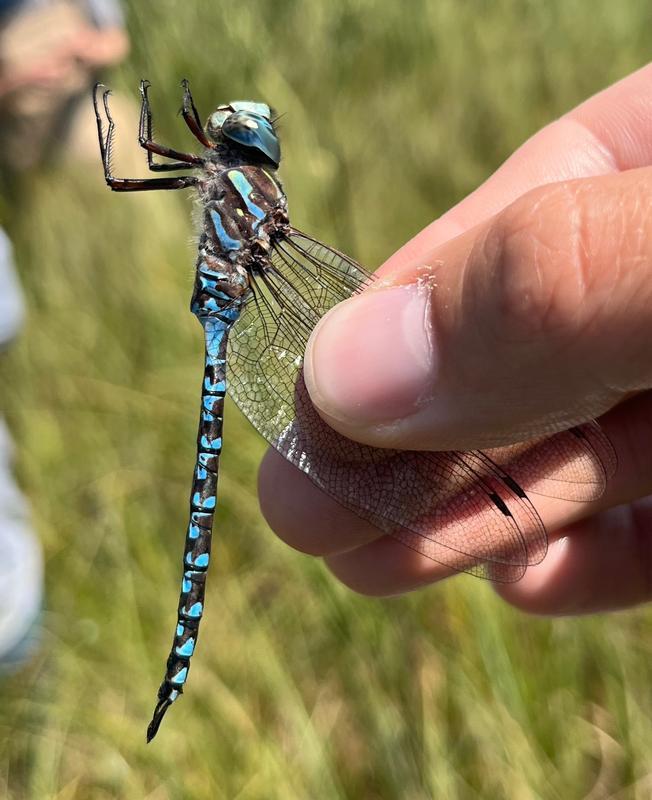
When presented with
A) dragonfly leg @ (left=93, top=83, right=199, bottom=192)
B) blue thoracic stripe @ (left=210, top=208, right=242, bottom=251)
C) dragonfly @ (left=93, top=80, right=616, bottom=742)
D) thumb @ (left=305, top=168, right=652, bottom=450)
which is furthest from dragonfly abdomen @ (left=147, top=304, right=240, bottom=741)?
thumb @ (left=305, top=168, right=652, bottom=450)

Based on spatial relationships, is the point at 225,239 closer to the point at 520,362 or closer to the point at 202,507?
the point at 202,507

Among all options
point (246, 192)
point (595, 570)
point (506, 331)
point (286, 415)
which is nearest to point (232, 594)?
point (286, 415)

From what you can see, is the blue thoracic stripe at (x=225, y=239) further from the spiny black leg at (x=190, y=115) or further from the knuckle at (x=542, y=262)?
the knuckle at (x=542, y=262)

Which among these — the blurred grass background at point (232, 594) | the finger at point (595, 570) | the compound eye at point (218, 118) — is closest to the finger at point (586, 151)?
the blurred grass background at point (232, 594)

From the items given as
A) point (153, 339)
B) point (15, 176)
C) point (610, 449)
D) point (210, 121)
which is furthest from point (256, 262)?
point (15, 176)

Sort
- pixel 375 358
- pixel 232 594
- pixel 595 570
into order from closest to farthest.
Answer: pixel 375 358
pixel 595 570
pixel 232 594

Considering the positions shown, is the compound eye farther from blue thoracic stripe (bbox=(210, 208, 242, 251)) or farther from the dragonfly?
blue thoracic stripe (bbox=(210, 208, 242, 251))
